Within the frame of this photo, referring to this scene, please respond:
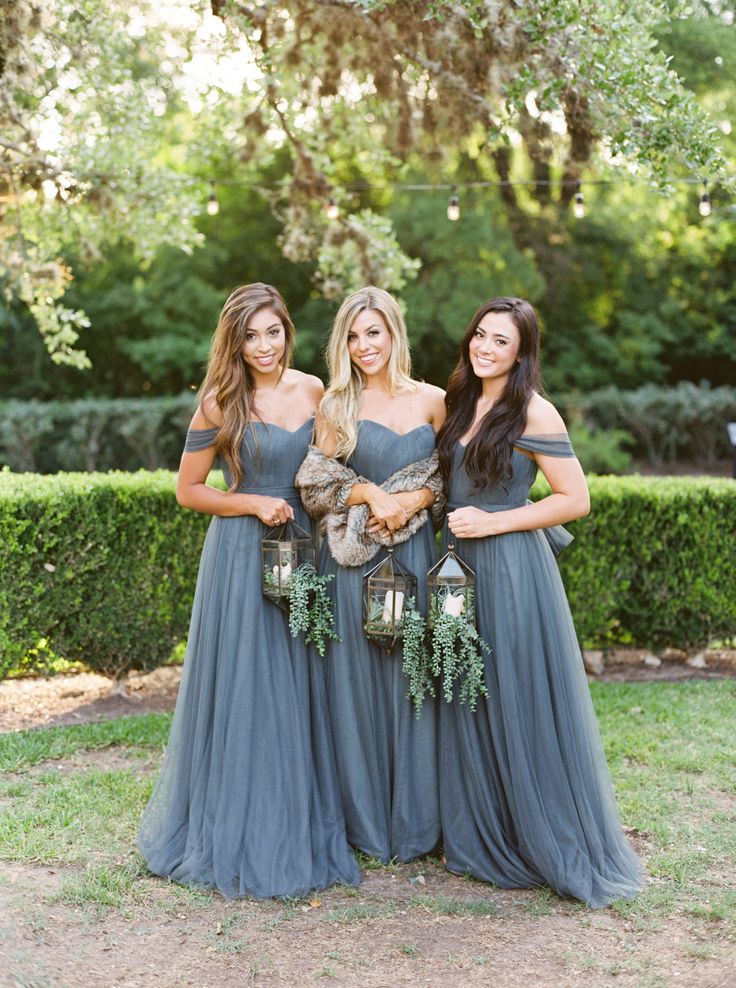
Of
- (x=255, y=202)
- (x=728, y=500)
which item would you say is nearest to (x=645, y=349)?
(x=255, y=202)

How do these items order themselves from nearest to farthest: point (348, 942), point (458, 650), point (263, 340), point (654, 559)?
point (348, 942)
point (458, 650)
point (263, 340)
point (654, 559)

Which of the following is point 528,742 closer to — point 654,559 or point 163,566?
point 163,566

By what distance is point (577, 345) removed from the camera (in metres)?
18.9

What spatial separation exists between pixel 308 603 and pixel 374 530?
390 mm

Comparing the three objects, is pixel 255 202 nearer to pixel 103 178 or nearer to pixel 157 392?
A: pixel 157 392

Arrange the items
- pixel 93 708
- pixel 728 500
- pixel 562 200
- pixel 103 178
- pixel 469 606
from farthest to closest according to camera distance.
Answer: pixel 562 200
pixel 103 178
pixel 728 500
pixel 93 708
pixel 469 606

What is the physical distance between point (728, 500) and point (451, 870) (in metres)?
3.78

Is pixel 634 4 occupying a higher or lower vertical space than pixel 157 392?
higher

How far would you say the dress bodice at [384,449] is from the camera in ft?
12.8

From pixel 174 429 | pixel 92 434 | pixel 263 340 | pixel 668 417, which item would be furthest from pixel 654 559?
pixel 92 434

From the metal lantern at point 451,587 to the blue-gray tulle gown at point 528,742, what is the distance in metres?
0.13

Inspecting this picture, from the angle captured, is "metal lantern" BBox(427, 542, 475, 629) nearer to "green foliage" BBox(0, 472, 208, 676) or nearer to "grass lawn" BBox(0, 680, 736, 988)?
"grass lawn" BBox(0, 680, 736, 988)

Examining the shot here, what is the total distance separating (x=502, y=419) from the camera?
3.78 m

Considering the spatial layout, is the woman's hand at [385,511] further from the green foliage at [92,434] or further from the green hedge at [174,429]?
the green foliage at [92,434]
